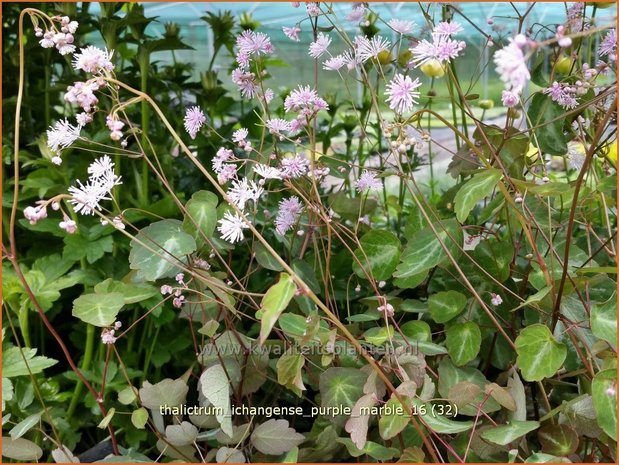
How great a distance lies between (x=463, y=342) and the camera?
26.0 inches

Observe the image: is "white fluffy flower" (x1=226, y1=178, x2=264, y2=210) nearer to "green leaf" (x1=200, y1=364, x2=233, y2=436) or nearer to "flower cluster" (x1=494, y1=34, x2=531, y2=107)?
"green leaf" (x1=200, y1=364, x2=233, y2=436)

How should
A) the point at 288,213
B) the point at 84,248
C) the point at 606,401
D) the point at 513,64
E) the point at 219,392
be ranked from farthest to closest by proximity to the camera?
the point at 84,248 < the point at 288,213 < the point at 219,392 < the point at 606,401 < the point at 513,64

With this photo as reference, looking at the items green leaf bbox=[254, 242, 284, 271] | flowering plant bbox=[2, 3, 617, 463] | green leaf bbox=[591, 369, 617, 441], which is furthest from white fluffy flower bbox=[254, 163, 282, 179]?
green leaf bbox=[591, 369, 617, 441]

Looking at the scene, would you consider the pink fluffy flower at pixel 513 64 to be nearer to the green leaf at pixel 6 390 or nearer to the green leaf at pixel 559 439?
the green leaf at pixel 559 439

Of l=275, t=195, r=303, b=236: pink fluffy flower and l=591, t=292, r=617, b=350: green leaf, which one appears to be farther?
l=275, t=195, r=303, b=236: pink fluffy flower

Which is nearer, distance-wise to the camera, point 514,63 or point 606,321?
point 514,63

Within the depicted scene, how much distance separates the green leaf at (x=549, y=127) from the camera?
2.42 ft

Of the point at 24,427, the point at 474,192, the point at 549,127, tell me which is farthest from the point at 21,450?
the point at 549,127

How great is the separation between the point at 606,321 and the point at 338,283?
413mm

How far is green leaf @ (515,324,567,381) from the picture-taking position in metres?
0.57

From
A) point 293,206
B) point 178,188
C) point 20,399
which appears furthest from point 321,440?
point 178,188

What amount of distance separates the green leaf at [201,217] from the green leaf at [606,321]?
349 millimetres

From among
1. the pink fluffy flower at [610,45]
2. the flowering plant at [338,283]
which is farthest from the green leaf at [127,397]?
the pink fluffy flower at [610,45]

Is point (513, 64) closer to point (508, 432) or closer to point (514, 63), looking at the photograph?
point (514, 63)
